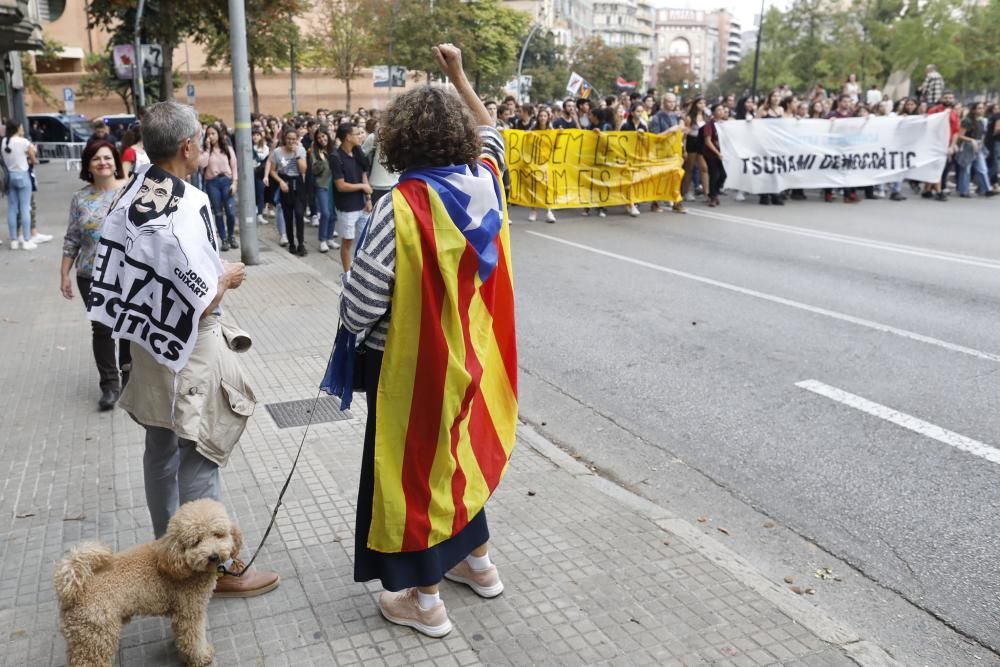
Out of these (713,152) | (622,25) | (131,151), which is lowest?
(713,152)

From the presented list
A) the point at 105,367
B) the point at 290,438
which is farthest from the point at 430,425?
the point at 105,367

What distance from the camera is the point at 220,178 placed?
43.3ft

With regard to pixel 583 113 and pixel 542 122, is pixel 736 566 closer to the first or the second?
pixel 542 122

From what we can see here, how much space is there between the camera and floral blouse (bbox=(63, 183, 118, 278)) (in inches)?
225

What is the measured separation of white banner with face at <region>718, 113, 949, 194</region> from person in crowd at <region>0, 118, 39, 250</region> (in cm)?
1199

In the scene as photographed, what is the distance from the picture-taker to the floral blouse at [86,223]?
225 inches

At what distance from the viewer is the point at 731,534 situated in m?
4.51

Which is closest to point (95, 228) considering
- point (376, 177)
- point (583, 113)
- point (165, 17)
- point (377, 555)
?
point (377, 555)

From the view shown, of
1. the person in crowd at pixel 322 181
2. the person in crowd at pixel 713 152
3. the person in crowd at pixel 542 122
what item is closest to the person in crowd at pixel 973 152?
the person in crowd at pixel 713 152

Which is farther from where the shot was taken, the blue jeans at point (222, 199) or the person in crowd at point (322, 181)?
the blue jeans at point (222, 199)

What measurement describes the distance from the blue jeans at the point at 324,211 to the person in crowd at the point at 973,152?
13.2m

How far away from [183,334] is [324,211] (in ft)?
32.2

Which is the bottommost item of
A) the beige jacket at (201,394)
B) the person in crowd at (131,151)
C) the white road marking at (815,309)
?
the white road marking at (815,309)

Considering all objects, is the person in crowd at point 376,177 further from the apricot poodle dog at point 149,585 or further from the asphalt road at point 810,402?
the apricot poodle dog at point 149,585
